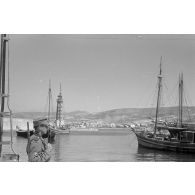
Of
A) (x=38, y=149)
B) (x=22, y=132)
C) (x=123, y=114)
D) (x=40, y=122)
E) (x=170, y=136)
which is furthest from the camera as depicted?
(x=170, y=136)

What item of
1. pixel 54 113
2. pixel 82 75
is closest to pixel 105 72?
pixel 82 75

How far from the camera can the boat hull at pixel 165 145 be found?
700 cm

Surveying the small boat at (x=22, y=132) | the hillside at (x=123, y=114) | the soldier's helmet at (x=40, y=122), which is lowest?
the small boat at (x=22, y=132)

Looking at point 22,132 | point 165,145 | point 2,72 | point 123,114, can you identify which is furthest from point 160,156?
point 2,72

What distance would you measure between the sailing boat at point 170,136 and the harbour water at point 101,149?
0.16 meters

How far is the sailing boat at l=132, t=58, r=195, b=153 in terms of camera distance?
22.8 feet

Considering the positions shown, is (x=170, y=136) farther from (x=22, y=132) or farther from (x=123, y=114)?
(x=22, y=132)

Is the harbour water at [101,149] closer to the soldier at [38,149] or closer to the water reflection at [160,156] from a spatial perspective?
the water reflection at [160,156]

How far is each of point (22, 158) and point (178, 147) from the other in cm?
243

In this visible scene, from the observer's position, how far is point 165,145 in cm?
728

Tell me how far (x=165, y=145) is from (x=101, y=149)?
1.18 m

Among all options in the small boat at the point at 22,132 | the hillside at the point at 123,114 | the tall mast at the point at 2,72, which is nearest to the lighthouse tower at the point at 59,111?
the hillside at the point at 123,114

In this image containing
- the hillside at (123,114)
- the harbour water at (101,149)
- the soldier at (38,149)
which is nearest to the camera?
the soldier at (38,149)
